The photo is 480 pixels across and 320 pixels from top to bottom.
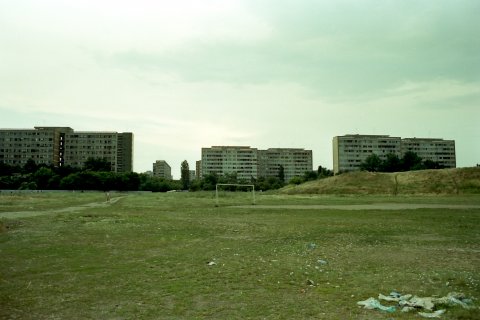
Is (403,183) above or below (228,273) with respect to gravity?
above

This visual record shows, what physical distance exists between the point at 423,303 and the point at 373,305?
1143 mm

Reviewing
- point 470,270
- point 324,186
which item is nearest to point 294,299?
point 470,270

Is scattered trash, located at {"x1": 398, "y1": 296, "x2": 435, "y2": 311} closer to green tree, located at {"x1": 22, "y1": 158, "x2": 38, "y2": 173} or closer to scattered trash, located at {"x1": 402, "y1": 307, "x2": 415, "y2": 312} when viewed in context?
scattered trash, located at {"x1": 402, "y1": 307, "x2": 415, "y2": 312}

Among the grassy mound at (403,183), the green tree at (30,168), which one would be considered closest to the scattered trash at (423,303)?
the grassy mound at (403,183)

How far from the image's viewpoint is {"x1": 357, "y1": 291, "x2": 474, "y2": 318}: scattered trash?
8.71m

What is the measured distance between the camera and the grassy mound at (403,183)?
9162cm

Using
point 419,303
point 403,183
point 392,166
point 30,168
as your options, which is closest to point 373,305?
point 419,303

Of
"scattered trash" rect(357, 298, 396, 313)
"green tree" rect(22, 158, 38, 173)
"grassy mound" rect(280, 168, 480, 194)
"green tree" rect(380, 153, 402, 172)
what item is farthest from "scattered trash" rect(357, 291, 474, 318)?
"green tree" rect(22, 158, 38, 173)

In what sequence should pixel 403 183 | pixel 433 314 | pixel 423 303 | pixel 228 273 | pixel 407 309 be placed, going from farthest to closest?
pixel 403 183 → pixel 228 273 → pixel 423 303 → pixel 407 309 → pixel 433 314

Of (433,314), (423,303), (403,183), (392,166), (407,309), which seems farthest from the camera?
(392,166)

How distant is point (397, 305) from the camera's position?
923 centimetres

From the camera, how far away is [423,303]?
907cm

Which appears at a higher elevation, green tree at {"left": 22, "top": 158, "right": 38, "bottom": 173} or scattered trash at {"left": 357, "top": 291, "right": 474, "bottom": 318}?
green tree at {"left": 22, "top": 158, "right": 38, "bottom": 173}

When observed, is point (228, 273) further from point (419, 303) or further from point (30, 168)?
point (30, 168)
